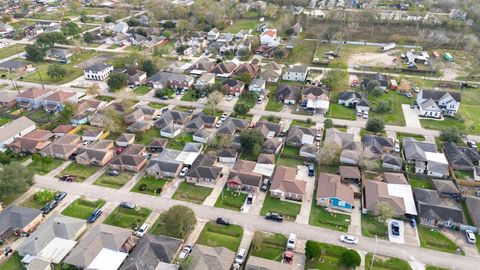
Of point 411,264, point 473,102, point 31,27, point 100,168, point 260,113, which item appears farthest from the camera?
point 31,27

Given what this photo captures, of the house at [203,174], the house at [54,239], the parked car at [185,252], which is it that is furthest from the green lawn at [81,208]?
the parked car at [185,252]

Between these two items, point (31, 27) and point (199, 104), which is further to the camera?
point (31, 27)

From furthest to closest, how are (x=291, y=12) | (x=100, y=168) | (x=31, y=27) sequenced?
(x=291, y=12), (x=31, y=27), (x=100, y=168)

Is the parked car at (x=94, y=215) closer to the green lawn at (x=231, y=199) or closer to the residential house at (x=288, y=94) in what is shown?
the green lawn at (x=231, y=199)

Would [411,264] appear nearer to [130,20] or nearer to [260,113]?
[260,113]

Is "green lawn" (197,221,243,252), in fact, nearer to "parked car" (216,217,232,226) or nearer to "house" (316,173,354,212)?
"parked car" (216,217,232,226)

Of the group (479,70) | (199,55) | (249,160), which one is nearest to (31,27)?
(199,55)

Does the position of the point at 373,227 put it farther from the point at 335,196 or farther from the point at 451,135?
the point at 451,135

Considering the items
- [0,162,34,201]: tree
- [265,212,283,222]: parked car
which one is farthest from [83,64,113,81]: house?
[265,212,283,222]: parked car
